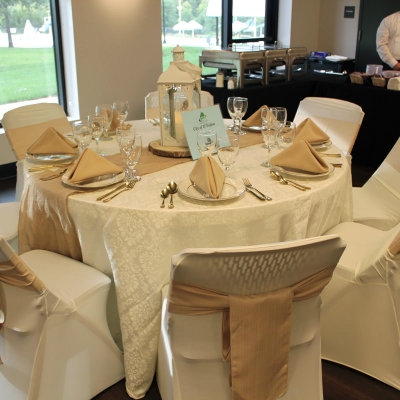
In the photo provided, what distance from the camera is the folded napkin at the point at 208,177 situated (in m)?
1.61

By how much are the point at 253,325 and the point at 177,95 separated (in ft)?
3.72

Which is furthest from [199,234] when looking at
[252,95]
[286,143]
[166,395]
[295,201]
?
[252,95]

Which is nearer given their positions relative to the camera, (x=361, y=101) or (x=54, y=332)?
(x=54, y=332)

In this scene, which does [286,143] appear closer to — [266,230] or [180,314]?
[266,230]

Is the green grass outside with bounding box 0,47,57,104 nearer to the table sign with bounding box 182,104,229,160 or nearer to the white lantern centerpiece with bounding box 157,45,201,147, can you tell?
the white lantern centerpiece with bounding box 157,45,201,147

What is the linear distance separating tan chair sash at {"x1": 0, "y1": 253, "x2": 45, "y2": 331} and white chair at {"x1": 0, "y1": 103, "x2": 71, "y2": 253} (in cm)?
81

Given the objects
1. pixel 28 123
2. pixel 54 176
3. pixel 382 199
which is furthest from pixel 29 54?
pixel 382 199

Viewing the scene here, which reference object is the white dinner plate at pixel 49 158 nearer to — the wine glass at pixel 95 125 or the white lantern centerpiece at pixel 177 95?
the wine glass at pixel 95 125

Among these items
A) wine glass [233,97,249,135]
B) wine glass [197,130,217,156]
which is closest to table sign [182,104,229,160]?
wine glass [197,130,217,156]

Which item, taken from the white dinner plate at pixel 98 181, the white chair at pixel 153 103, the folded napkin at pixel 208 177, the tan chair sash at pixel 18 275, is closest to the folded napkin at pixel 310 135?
the folded napkin at pixel 208 177

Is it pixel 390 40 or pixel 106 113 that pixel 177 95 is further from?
pixel 390 40

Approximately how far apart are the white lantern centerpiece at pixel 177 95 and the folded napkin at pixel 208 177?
0.45m

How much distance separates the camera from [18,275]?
1383mm

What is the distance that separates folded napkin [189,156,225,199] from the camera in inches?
63.2
